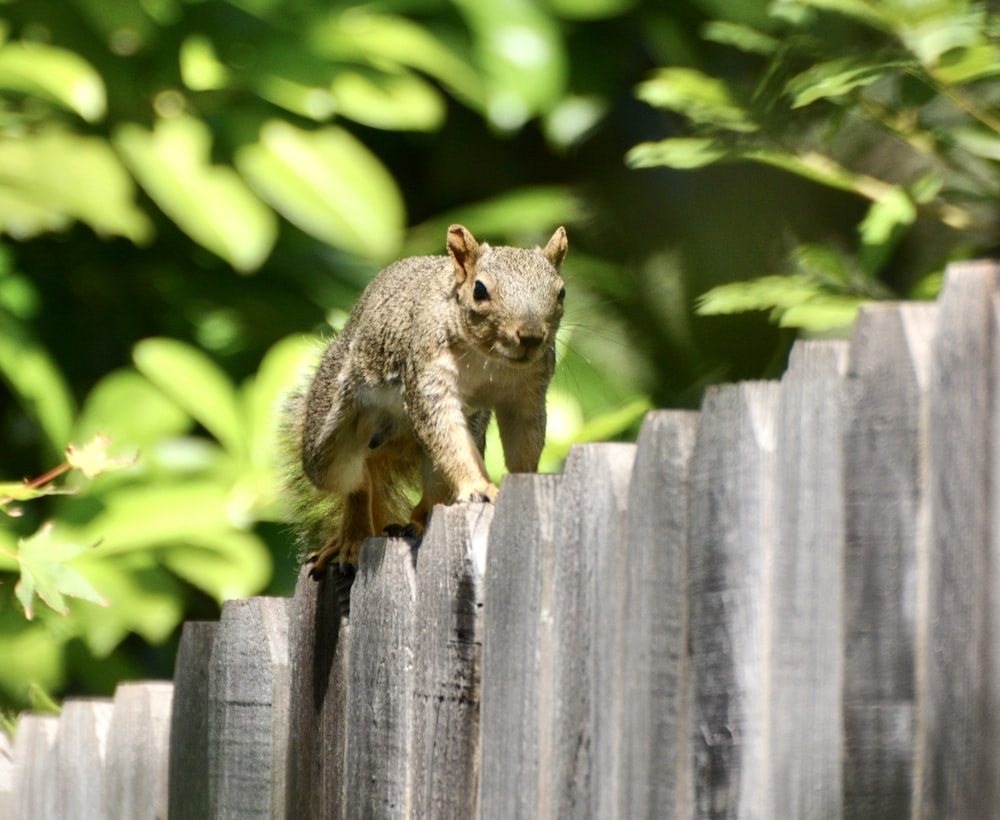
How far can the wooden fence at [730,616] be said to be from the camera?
2.80ft

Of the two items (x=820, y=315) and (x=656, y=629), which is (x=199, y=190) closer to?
(x=820, y=315)

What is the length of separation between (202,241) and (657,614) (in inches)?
77.4

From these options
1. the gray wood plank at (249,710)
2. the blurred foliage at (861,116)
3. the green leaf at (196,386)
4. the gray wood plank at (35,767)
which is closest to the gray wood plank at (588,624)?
the gray wood plank at (249,710)

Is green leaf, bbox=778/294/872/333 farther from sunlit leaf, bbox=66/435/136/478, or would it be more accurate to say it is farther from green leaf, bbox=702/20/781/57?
sunlit leaf, bbox=66/435/136/478

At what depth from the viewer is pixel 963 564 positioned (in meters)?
0.84

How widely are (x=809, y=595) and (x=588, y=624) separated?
30 cm

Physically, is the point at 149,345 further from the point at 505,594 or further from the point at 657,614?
the point at 657,614

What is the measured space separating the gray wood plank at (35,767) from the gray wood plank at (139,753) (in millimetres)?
169

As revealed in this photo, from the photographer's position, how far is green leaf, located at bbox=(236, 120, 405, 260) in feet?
9.41

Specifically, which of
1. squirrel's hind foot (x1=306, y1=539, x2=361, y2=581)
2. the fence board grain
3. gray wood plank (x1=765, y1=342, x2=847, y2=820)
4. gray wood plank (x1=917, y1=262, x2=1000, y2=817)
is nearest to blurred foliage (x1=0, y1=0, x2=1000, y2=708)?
squirrel's hind foot (x1=306, y1=539, x2=361, y2=581)

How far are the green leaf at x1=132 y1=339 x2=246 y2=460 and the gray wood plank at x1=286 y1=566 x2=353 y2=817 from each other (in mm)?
1079

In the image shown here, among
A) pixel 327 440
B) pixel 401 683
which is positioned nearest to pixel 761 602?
pixel 401 683

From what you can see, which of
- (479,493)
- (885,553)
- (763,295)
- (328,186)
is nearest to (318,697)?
(479,493)

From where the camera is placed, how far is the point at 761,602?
100cm
